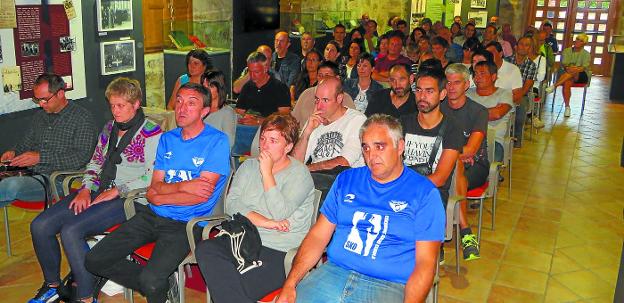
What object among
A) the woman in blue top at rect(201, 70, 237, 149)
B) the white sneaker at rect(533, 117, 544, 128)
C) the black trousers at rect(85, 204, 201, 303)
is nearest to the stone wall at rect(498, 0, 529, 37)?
the white sneaker at rect(533, 117, 544, 128)

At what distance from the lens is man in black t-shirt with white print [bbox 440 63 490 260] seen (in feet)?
14.0

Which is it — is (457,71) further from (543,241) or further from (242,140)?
(242,140)

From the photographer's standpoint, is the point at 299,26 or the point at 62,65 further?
the point at 299,26

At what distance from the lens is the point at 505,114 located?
532cm

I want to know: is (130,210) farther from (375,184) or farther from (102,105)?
(102,105)

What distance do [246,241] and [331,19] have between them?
11.0 m

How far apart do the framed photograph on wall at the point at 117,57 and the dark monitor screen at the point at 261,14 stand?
3.89 meters

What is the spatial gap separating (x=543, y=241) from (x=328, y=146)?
6.34 feet

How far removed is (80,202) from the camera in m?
3.63

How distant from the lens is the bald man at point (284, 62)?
23.1 feet

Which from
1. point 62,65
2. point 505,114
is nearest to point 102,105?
point 62,65

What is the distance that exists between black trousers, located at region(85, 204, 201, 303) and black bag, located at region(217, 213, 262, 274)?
348mm

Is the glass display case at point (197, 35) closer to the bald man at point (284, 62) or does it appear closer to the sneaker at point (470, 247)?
the bald man at point (284, 62)

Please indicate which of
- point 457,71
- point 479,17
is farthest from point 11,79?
point 479,17
